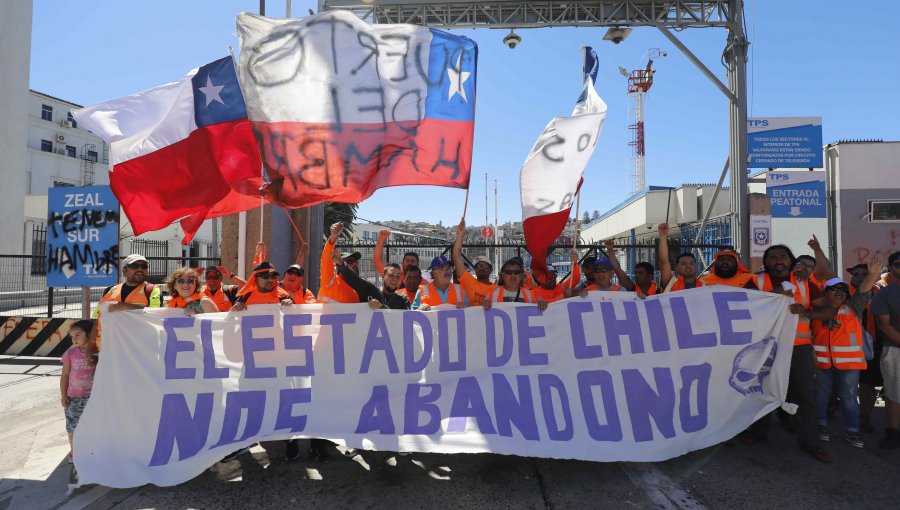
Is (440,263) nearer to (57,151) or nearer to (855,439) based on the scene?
(855,439)

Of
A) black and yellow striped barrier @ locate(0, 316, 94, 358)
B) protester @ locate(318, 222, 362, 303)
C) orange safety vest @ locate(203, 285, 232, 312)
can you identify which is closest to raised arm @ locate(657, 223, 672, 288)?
protester @ locate(318, 222, 362, 303)

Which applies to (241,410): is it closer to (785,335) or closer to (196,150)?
(196,150)

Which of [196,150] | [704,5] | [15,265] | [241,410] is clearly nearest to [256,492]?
[241,410]

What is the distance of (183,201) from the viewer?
15.3ft

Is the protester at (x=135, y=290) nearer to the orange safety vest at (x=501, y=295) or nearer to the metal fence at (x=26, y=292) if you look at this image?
the orange safety vest at (x=501, y=295)

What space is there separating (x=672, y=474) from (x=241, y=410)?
3.57 metres

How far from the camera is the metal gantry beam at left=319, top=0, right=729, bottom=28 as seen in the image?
9500 mm

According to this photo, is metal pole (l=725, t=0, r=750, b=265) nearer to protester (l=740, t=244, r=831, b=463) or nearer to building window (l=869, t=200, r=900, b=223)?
protester (l=740, t=244, r=831, b=463)

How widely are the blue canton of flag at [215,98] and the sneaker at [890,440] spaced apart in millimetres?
6751

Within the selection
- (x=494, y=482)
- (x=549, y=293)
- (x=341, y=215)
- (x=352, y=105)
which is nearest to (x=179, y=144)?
(x=352, y=105)

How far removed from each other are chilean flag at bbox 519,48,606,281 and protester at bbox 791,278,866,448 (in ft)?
7.42

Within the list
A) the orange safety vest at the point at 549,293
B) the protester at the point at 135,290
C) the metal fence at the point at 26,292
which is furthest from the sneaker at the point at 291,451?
the metal fence at the point at 26,292

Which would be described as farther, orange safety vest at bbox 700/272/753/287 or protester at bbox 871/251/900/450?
orange safety vest at bbox 700/272/753/287

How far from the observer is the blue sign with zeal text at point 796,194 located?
938cm
